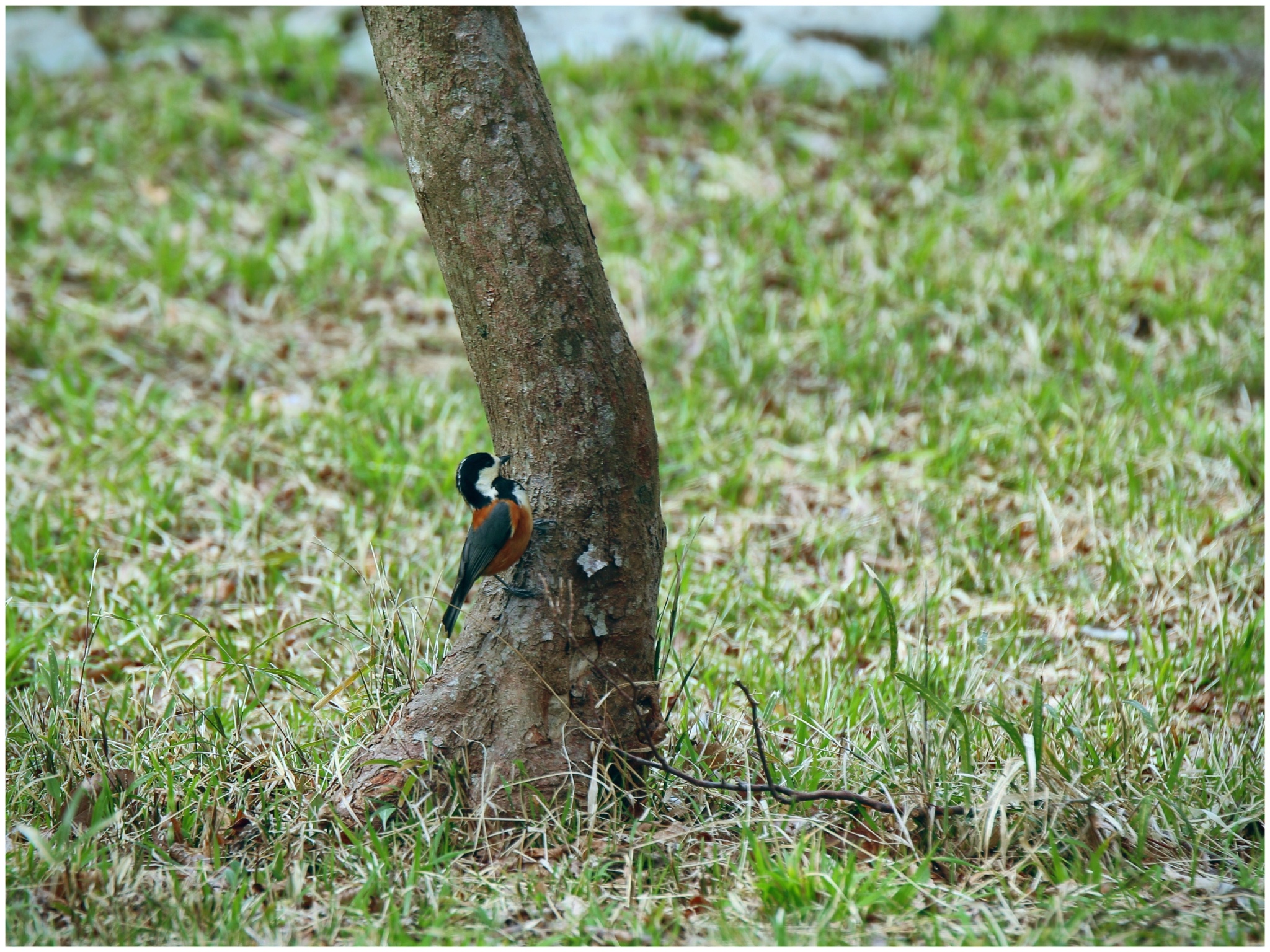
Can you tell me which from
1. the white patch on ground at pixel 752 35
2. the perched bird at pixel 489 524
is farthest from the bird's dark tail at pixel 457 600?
the white patch on ground at pixel 752 35

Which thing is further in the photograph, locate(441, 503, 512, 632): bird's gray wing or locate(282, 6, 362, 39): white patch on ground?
locate(282, 6, 362, 39): white patch on ground

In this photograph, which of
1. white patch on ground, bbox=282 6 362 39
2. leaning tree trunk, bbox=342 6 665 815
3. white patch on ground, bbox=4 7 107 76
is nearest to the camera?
leaning tree trunk, bbox=342 6 665 815

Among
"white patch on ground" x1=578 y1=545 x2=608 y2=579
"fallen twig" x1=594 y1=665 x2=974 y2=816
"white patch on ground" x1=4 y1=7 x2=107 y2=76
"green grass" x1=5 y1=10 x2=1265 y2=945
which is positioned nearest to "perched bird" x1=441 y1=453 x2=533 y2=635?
"white patch on ground" x1=578 y1=545 x2=608 y2=579

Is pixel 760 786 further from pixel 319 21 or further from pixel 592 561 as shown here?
pixel 319 21

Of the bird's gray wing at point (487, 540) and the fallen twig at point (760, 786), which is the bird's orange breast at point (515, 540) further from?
the fallen twig at point (760, 786)

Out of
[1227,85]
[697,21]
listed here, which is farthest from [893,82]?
[1227,85]

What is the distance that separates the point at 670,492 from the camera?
380cm

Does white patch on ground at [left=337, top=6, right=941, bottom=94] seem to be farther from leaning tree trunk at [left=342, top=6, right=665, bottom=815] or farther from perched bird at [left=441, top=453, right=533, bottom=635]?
perched bird at [left=441, top=453, right=533, bottom=635]

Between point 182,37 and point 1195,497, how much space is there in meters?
6.88

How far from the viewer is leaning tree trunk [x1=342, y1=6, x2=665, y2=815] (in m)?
1.91

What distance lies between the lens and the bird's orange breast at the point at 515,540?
1971 mm

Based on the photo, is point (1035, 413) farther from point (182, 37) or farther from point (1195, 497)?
point (182, 37)

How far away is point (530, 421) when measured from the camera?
202 cm

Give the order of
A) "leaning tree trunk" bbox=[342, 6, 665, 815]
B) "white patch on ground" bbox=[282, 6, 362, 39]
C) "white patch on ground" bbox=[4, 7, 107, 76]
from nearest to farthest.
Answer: "leaning tree trunk" bbox=[342, 6, 665, 815] < "white patch on ground" bbox=[4, 7, 107, 76] < "white patch on ground" bbox=[282, 6, 362, 39]
